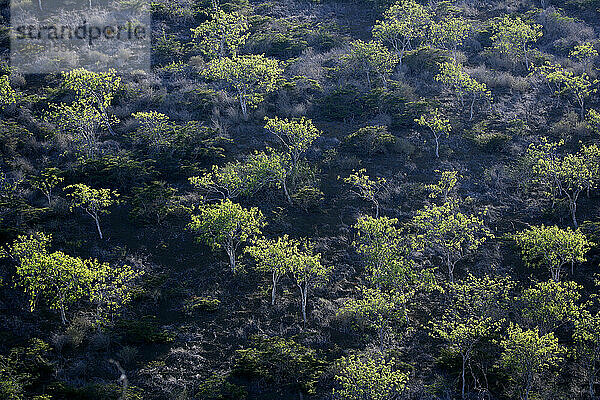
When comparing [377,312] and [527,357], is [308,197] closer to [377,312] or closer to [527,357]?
[377,312]

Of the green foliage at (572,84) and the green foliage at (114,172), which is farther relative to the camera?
the green foliage at (572,84)

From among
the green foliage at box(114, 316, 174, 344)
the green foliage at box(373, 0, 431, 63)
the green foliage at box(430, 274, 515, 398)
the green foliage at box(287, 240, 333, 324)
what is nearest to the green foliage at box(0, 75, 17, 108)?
the green foliage at box(114, 316, 174, 344)

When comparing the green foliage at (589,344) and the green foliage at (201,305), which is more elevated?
the green foliage at (589,344)

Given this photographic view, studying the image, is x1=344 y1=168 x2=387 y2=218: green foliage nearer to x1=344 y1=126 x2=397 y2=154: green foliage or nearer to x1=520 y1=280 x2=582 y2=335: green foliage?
x1=344 y1=126 x2=397 y2=154: green foliage

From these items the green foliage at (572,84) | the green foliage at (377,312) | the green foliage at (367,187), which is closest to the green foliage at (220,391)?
the green foliage at (377,312)

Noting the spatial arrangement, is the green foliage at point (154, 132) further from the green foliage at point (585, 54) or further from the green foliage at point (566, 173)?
the green foliage at point (585, 54)

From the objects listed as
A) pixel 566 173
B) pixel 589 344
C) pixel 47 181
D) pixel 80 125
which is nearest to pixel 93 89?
pixel 80 125
